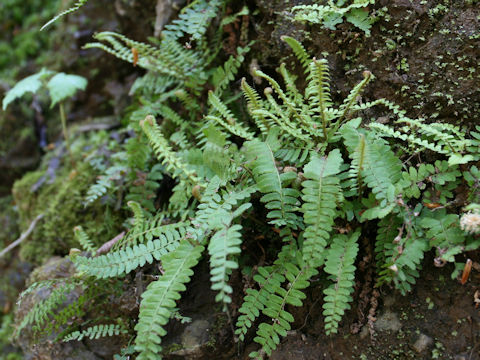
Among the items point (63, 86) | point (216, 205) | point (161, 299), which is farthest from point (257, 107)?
point (63, 86)

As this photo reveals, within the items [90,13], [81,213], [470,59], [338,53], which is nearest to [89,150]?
[81,213]

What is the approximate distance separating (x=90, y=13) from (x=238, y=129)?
3.12 meters

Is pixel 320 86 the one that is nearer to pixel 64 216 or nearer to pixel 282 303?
pixel 282 303

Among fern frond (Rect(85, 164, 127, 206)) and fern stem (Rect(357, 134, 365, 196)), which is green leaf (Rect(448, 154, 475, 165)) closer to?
fern stem (Rect(357, 134, 365, 196))

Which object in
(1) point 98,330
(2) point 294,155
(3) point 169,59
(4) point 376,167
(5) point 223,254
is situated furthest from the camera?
(3) point 169,59

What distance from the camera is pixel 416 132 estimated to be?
2100 millimetres

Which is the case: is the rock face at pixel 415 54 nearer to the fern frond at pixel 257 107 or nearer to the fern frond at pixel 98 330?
the fern frond at pixel 257 107

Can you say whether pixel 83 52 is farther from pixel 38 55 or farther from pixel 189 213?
pixel 189 213

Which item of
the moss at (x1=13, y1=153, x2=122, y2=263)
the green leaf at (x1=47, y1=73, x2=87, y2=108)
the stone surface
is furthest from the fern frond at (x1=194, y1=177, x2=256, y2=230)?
the green leaf at (x1=47, y1=73, x2=87, y2=108)

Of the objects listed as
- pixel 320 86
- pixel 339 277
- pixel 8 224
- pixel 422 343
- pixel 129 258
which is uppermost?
pixel 320 86

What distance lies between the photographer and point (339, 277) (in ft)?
5.81

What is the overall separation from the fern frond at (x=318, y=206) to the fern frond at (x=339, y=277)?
10 cm

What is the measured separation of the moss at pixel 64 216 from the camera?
309 centimetres

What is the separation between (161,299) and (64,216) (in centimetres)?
184
